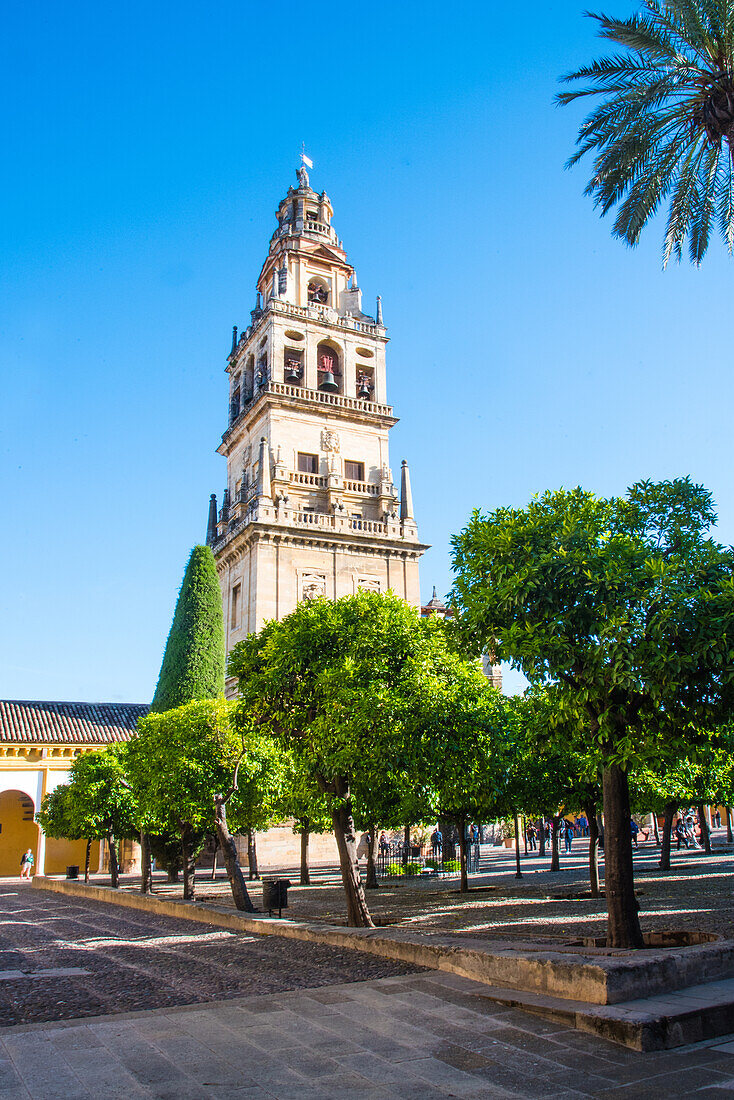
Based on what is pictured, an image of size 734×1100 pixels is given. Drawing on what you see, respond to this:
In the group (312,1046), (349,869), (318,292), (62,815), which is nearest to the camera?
(312,1046)

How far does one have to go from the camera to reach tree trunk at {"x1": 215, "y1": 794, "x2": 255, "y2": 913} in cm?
1816

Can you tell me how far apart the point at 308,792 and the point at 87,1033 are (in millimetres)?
10192

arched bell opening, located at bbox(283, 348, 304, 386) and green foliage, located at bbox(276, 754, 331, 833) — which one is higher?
arched bell opening, located at bbox(283, 348, 304, 386)

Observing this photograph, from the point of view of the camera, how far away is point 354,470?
146 feet

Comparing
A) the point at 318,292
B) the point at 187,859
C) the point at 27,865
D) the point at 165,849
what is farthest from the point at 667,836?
the point at 318,292

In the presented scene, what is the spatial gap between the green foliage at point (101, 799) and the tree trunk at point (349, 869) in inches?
557

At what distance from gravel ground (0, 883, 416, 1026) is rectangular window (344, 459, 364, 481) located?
29423mm

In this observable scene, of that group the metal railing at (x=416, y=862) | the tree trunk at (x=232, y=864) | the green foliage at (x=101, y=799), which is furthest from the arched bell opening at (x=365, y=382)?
the tree trunk at (x=232, y=864)

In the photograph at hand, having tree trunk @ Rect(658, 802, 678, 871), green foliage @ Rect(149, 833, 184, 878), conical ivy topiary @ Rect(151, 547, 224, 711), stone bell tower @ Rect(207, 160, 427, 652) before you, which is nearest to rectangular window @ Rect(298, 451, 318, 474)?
stone bell tower @ Rect(207, 160, 427, 652)

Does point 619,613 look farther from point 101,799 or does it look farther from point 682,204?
point 101,799

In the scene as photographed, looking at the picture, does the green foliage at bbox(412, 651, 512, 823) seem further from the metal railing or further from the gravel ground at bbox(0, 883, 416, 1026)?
the metal railing

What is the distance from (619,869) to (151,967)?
641 centimetres

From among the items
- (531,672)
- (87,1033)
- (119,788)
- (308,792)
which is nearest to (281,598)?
(119,788)

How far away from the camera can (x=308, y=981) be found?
30.5 feet
